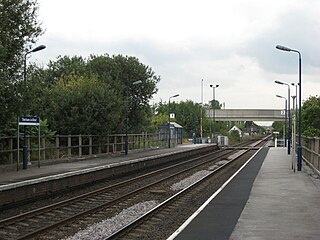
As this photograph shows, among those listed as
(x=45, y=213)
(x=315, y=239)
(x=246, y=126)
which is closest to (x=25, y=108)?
(x=45, y=213)

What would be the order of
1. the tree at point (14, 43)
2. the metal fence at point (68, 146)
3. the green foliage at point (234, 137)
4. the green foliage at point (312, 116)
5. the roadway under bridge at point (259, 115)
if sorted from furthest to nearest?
the green foliage at point (234, 137) → the roadway under bridge at point (259, 115) → the green foliage at point (312, 116) → the metal fence at point (68, 146) → the tree at point (14, 43)

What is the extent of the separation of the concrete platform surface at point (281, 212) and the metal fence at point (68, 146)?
11266mm

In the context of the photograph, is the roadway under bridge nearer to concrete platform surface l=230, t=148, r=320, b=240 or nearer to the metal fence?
the metal fence

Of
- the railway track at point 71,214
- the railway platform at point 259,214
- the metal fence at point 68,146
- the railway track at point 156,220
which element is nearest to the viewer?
the railway platform at point 259,214

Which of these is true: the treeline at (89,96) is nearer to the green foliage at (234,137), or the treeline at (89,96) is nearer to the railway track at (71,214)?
the railway track at (71,214)

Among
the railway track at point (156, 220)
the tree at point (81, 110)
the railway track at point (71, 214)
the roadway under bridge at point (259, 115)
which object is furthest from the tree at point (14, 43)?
the roadway under bridge at point (259, 115)

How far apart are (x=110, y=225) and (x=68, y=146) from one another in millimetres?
18456

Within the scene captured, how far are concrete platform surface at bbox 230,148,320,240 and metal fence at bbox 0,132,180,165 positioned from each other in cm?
1127

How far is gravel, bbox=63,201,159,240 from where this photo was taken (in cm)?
1083

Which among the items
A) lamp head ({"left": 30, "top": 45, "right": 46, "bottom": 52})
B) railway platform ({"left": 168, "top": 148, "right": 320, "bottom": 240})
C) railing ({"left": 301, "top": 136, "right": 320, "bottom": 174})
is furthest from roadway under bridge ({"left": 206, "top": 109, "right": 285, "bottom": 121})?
railway platform ({"left": 168, "top": 148, "right": 320, "bottom": 240})

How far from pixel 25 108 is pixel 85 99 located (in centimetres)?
1293

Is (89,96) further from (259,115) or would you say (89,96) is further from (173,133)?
(259,115)

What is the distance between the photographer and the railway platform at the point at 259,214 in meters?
10.0

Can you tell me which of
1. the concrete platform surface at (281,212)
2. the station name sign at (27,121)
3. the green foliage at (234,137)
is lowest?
the concrete platform surface at (281,212)
